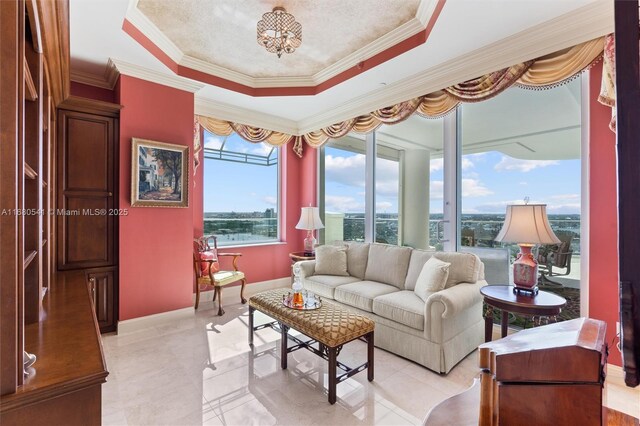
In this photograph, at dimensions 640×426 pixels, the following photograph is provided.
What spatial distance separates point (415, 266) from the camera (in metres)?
3.26

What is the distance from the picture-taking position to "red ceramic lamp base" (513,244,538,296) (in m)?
2.39

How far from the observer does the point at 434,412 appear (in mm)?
707

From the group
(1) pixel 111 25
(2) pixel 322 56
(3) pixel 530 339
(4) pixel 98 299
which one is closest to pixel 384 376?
(3) pixel 530 339

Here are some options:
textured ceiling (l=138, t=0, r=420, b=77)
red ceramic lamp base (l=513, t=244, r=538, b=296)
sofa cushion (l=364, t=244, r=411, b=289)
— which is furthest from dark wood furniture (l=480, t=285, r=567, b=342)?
textured ceiling (l=138, t=0, r=420, b=77)

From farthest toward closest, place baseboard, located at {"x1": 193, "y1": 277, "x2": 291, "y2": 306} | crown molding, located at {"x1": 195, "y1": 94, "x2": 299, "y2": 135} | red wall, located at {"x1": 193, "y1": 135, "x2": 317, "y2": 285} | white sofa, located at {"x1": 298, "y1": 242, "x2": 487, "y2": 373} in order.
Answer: red wall, located at {"x1": 193, "y1": 135, "x2": 317, "y2": 285} < baseboard, located at {"x1": 193, "y1": 277, "x2": 291, "y2": 306} < crown molding, located at {"x1": 195, "y1": 94, "x2": 299, "y2": 135} < white sofa, located at {"x1": 298, "y1": 242, "x2": 487, "y2": 373}

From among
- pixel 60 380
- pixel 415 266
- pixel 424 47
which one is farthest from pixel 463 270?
pixel 60 380

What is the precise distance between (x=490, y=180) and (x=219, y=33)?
10.2 ft

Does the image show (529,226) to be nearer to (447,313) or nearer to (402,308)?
(447,313)

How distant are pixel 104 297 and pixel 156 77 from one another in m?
2.41

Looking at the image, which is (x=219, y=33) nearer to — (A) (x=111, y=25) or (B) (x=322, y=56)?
(A) (x=111, y=25)

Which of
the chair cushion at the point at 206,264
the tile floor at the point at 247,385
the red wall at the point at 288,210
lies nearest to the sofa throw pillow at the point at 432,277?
the tile floor at the point at 247,385

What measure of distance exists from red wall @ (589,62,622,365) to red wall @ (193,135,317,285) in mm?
3577

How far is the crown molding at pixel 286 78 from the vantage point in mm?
2635

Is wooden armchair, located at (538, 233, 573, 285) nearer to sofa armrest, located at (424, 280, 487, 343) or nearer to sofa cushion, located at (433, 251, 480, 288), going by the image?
sofa cushion, located at (433, 251, 480, 288)
